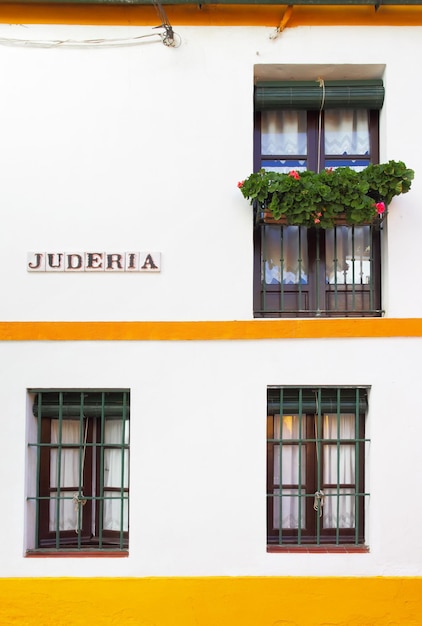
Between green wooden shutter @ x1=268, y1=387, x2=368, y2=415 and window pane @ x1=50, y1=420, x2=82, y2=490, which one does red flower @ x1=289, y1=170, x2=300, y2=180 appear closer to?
green wooden shutter @ x1=268, y1=387, x2=368, y2=415

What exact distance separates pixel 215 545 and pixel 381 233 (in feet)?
11.5

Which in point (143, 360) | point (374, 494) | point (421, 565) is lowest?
point (421, 565)

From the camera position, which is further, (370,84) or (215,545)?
(370,84)

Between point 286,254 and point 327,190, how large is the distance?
84 cm

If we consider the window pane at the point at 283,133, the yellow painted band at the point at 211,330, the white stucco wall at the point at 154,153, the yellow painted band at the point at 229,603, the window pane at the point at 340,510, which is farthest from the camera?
the window pane at the point at 283,133

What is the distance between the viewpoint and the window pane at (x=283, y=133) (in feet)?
18.3

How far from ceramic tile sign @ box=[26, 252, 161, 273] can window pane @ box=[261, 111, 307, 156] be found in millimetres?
1745

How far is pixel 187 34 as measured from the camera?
5.19m

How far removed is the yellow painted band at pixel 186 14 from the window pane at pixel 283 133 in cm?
87

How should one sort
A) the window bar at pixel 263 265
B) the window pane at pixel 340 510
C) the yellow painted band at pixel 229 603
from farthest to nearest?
the window bar at pixel 263 265, the window pane at pixel 340 510, the yellow painted band at pixel 229 603

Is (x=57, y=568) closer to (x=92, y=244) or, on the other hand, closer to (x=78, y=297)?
(x=78, y=297)

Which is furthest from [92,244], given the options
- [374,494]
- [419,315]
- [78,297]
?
[374,494]

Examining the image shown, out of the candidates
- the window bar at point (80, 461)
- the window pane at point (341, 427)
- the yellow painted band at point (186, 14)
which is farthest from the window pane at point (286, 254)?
the window bar at point (80, 461)

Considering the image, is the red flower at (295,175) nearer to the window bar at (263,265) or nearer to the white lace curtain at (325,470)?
the window bar at (263,265)
